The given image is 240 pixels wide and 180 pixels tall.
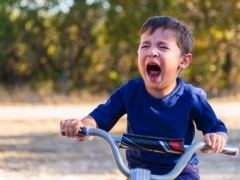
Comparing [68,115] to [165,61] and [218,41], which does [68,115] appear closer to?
[218,41]

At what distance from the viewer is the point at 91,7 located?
19797mm

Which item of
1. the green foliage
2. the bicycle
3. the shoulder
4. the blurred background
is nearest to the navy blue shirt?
the shoulder

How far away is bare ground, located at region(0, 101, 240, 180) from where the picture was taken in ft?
25.0

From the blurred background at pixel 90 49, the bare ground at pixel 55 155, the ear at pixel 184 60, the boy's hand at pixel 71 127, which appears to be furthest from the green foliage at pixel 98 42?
the boy's hand at pixel 71 127

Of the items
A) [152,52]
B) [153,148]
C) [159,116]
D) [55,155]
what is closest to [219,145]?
[153,148]

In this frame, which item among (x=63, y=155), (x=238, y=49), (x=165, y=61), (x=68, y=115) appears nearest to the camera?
(x=165, y=61)

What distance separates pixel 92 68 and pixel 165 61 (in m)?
17.7

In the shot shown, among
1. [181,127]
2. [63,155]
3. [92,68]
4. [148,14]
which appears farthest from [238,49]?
[181,127]

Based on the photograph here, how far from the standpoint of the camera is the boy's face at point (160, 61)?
330 centimetres

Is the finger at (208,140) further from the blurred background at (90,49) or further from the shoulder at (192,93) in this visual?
the blurred background at (90,49)

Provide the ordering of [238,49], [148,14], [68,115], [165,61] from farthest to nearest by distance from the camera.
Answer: [238,49] → [148,14] → [68,115] → [165,61]

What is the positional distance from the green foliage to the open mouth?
51.7ft

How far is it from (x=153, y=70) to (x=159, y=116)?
10.4 inches

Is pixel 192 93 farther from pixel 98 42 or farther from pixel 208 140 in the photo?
pixel 98 42
